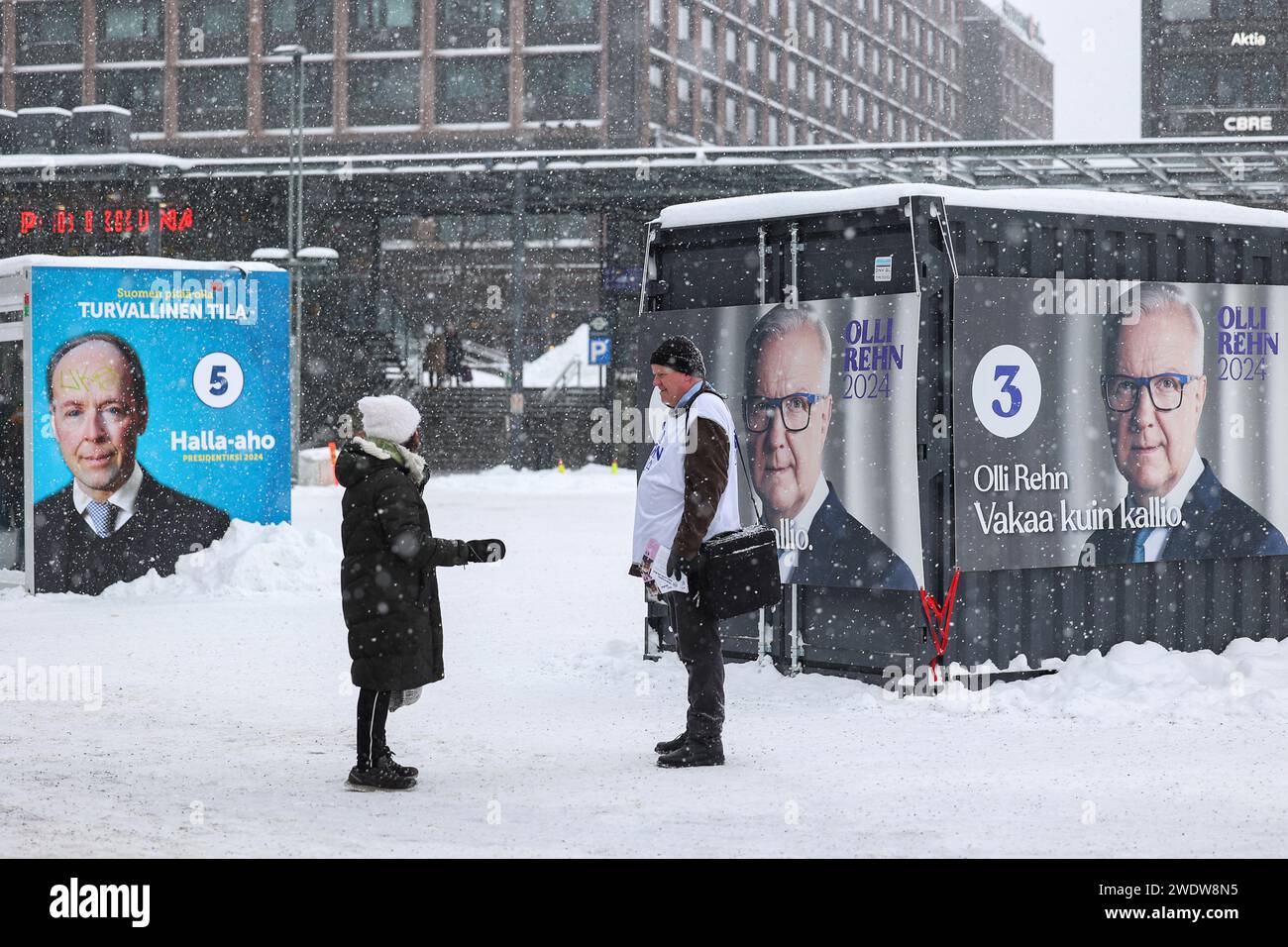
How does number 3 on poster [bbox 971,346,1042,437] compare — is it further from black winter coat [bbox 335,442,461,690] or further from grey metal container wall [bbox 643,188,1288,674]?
black winter coat [bbox 335,442,461,690]

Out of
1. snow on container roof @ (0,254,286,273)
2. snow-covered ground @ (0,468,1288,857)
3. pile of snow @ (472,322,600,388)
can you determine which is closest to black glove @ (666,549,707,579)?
snow-covered ground @ (0,468,1288,857)

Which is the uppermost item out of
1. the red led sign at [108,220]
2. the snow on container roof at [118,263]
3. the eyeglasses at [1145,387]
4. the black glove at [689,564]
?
the red led sign at [108,220]

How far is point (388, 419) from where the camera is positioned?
7.08 m

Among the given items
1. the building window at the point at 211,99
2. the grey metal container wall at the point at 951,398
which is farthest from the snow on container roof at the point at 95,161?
the grey metal container wall at the point at 951,398

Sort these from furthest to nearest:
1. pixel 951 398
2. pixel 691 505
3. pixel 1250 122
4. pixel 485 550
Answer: pixel 1250 122 < pixel 951 398 < pixel 691 505 < pixel 485 550

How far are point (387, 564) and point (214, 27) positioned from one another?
71518 mm

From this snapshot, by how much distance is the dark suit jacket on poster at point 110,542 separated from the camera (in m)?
14.9

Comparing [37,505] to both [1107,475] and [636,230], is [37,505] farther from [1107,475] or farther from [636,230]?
[636,230]

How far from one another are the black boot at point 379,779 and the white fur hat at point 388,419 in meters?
1.29

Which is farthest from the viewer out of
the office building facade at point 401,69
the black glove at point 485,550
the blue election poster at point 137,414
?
the office building facade at point 401,69

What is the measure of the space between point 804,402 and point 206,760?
12.4ft

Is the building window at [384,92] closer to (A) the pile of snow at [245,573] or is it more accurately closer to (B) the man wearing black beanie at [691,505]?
(A) the pile of snow at [245,573]

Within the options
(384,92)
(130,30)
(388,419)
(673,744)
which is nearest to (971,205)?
(673,744)

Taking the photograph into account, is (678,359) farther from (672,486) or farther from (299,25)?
(299,25)
